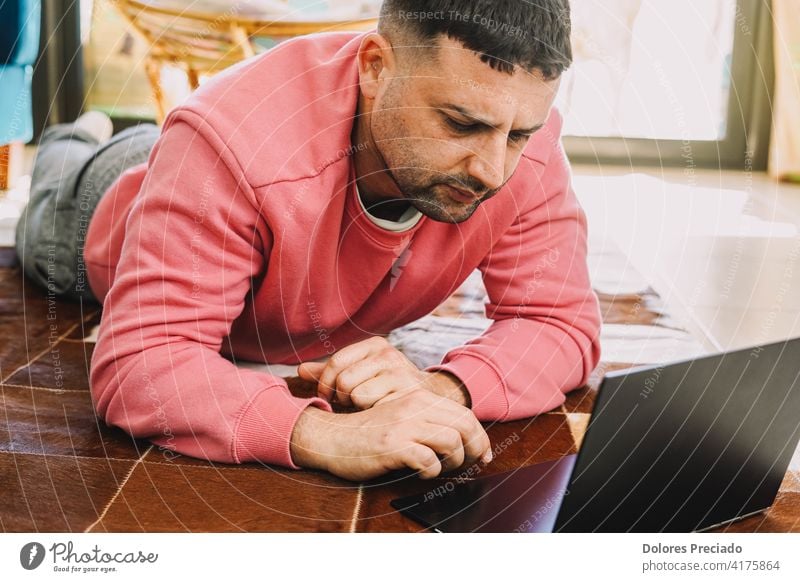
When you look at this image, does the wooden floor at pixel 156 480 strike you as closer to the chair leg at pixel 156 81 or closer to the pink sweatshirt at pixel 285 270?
the pink sweatshirt at pixel 285 270

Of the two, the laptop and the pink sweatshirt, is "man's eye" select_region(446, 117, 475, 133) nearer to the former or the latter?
the pink sweatshirt

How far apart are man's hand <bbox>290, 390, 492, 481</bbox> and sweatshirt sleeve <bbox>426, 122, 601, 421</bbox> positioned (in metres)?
0.09

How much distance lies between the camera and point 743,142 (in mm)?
2066

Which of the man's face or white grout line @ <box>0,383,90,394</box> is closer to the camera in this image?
the man's face

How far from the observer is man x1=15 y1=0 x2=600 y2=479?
573 mm

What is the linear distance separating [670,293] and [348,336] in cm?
50

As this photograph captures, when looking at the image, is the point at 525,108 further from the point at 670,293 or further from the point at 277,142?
the point at 670,293

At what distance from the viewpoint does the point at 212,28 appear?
1.29 m

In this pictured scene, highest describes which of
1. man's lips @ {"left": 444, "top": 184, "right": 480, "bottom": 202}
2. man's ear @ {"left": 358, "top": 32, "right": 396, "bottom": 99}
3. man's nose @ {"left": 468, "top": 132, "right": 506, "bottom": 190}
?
man's ear @ {"left": 358, "top": 32, "right": 396, "bottom": 99}

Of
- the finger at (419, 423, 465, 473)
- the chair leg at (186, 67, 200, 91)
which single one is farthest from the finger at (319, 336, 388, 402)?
the chair leg at (186, 67, 200, 91)

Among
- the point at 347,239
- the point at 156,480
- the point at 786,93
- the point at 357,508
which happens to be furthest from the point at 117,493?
the point at 786,93

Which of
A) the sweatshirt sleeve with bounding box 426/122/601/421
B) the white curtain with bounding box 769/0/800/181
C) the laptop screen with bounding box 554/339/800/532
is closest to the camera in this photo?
the laptop screen with bounding box 554/339/800/532

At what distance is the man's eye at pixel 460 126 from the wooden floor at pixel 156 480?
0.22 metres

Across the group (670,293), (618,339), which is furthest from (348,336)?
(670,293)
